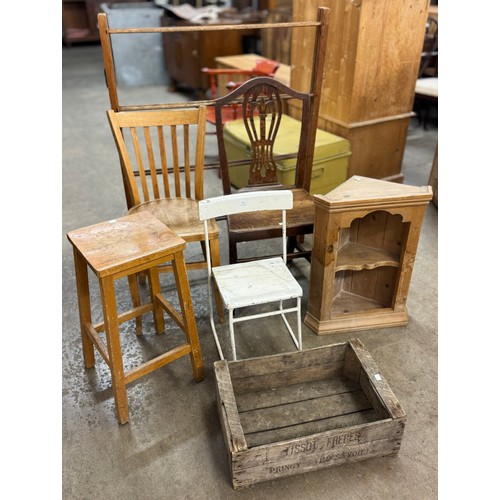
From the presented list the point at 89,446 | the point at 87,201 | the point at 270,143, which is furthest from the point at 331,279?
the point at 87,201

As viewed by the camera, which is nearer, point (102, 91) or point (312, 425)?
point (312, 425)

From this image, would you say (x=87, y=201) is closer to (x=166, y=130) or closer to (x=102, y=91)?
(x=166, y=130)

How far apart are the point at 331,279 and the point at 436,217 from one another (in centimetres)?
165

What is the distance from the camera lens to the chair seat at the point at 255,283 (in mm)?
1824

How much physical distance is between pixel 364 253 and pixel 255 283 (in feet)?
2.11

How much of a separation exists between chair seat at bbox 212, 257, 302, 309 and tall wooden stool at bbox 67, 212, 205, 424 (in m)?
0.19

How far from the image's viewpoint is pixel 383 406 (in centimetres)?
166

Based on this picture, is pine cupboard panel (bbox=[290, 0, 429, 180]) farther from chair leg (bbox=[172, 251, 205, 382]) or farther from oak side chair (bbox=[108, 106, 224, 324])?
chair leg (bbox=[172, 251, 205, 382])

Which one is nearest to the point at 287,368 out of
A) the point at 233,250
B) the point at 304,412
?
the point at 304,412

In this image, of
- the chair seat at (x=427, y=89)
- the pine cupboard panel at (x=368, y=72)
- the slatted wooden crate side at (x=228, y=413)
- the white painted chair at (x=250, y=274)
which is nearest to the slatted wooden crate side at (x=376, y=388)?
the white painted chair at (x=250, y=274)

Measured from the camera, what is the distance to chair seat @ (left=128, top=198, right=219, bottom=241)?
2.08 m

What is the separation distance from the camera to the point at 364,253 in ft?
7.32

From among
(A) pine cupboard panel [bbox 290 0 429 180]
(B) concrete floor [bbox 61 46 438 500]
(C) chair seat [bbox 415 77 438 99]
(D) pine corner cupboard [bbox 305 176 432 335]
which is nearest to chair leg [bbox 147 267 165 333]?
(B) concrete floor [bbox 61 46 438 500]

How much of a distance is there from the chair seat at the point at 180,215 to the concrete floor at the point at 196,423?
544 mm
